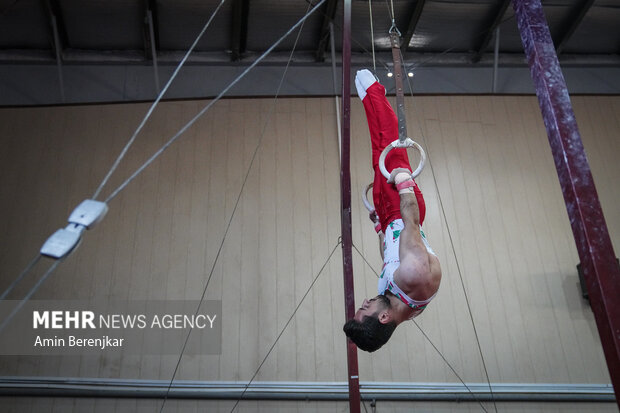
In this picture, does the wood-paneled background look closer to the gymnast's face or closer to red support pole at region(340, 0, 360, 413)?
red support pole at region(340, 0, 360, 413)

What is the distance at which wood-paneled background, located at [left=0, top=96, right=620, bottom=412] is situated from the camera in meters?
6.66

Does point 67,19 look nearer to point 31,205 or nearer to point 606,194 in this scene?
point 31,205

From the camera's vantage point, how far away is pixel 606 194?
25.8 feet

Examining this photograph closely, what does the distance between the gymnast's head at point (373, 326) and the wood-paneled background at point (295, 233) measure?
3.62 m

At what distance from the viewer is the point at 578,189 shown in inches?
100

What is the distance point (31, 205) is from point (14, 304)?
4.42ft

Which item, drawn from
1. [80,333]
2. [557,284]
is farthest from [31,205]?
[557,284]

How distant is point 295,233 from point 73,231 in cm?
542

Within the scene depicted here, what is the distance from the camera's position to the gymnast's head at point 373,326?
10.1 feet

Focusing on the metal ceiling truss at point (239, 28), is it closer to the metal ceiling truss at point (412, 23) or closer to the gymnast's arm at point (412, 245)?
the metal ceiling truss at point (412, 23)

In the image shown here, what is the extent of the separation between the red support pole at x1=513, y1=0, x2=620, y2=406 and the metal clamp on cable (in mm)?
2109

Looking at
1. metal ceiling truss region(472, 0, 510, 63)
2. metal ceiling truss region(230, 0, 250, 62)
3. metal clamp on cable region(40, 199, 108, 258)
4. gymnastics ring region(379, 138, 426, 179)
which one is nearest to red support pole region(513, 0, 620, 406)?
gymnastics ring region(379, 138, 426, 179)

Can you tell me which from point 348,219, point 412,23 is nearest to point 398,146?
point 348,219

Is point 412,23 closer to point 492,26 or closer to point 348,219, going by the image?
point 492,26
